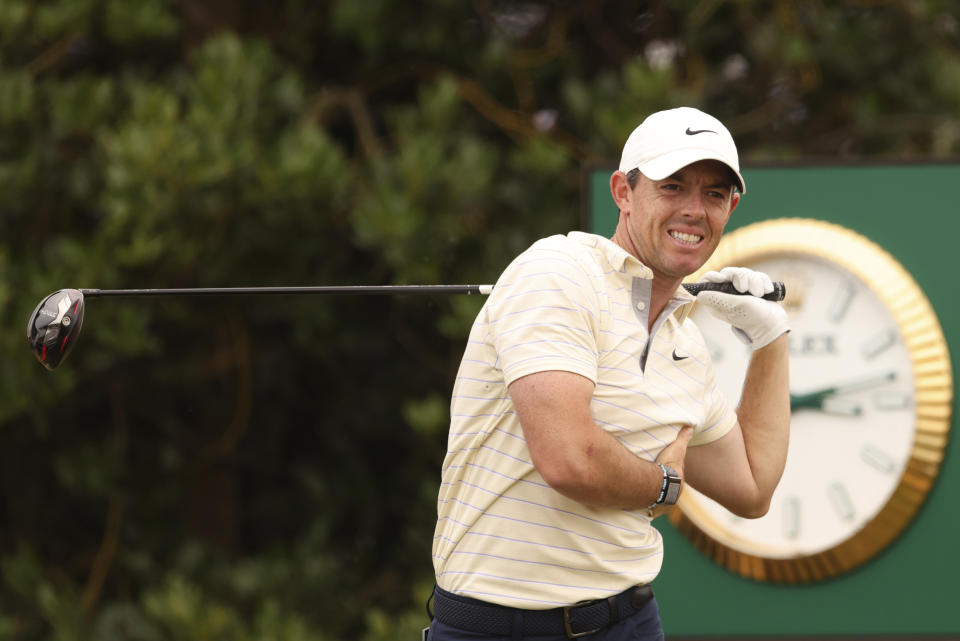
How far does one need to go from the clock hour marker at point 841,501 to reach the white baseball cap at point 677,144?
1529 millimetres

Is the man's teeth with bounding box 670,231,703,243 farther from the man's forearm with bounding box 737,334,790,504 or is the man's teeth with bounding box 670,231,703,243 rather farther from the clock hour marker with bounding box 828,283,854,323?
the clock hour marker with bounding box 828,283,854,323

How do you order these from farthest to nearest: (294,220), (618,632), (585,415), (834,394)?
(294,220)
(834,394)
(618,632)
(585,415)

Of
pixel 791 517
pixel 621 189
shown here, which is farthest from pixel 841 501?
pixel 621 189

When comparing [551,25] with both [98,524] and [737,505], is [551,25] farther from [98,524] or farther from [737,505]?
[737,505]

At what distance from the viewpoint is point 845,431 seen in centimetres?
Answer: 312

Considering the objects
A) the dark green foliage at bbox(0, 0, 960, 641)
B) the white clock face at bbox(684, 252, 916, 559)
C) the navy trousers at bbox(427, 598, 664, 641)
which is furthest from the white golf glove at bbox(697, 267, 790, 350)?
the dark green foliage at bbox(0, 0, 960, 641)

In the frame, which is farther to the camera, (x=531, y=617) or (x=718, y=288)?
(x=718, y=288)

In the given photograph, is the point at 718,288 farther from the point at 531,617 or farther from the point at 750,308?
the point at 531,617

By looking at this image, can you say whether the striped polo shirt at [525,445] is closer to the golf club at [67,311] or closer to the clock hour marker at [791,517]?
the golf club at [67,311]

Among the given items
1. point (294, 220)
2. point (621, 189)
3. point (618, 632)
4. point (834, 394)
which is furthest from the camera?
point (294, 220)

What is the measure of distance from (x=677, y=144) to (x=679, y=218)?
0.10m

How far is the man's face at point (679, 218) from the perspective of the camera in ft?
5.74

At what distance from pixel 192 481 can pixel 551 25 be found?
79.3 inches

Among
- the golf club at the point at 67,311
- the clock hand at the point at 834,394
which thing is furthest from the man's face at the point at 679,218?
the clock hand at the point at 834,394
